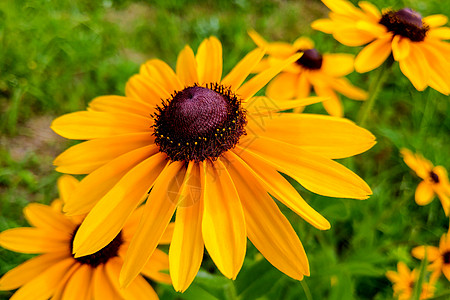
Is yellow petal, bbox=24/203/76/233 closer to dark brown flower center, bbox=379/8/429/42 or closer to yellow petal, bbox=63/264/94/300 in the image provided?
yellow petal, bbox=63/264/94/300

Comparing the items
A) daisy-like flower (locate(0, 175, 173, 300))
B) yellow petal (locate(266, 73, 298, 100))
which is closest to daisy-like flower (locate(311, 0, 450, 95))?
yellow petal (locate(266, 73, 298, 100))

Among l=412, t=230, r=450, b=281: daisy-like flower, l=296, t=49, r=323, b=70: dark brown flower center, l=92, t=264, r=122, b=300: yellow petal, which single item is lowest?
l=412, t=230, r=450, b=281: daisy-like flower

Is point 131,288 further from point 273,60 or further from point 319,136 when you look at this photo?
point 273,60

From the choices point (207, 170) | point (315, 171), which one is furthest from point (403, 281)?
point (207, 170)

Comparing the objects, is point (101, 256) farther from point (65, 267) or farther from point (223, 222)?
point (223, 222)

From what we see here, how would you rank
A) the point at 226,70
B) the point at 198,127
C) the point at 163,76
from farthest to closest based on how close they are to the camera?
1. the point at 226,70
2. the point at 163,76
3. the point at 198,127

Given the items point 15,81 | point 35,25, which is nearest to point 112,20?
Answer: point 35,25

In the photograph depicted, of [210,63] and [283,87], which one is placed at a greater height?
[210,63]
